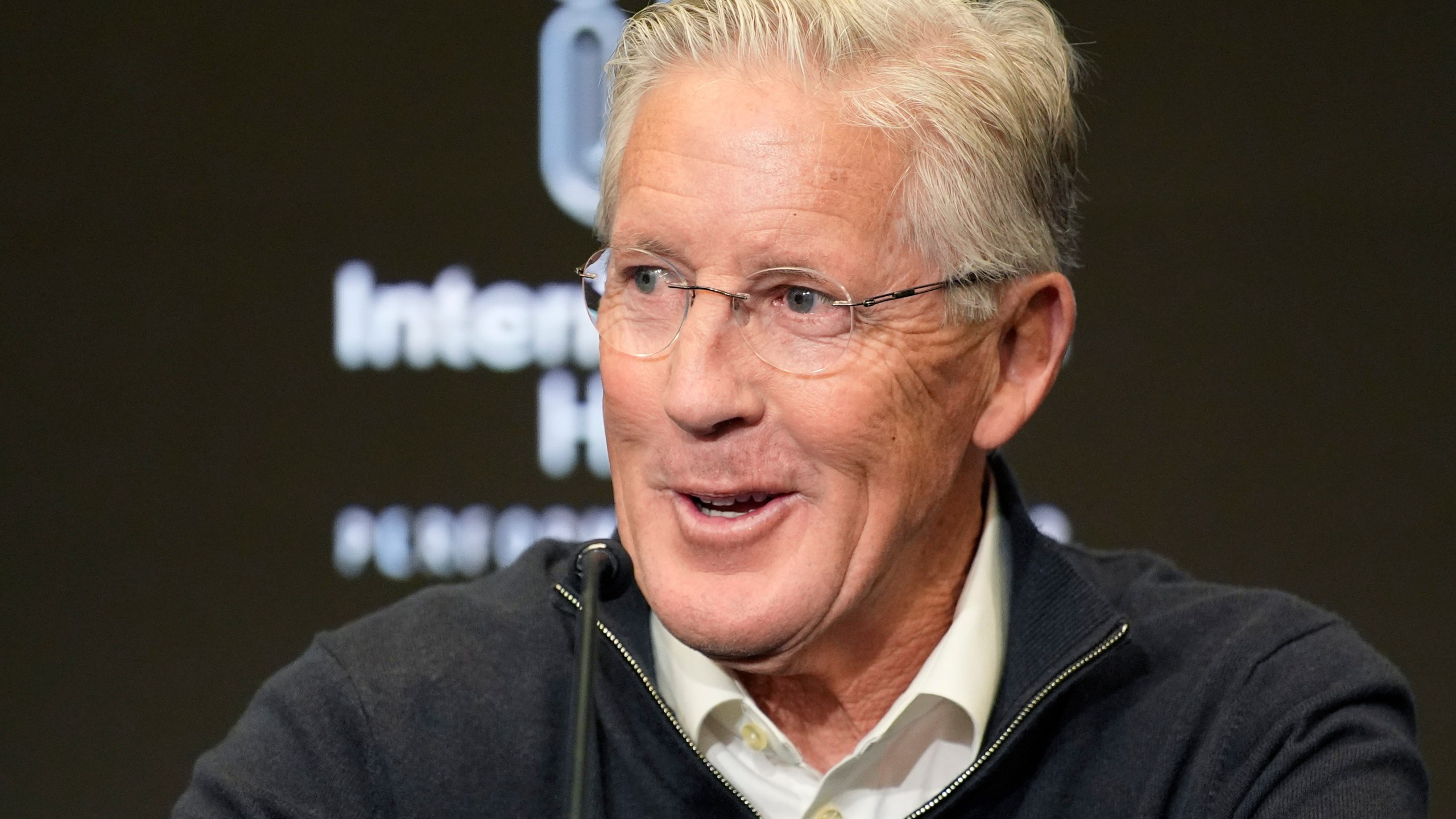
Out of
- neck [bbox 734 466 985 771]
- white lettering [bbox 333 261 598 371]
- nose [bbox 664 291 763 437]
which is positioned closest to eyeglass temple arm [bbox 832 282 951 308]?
nose [bbox 664 291 763 437]

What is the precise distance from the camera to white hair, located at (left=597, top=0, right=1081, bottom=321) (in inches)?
61.1

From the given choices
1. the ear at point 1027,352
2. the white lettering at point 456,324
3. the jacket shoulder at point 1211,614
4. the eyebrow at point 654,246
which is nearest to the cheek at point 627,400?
the eyebrow at point 654,246

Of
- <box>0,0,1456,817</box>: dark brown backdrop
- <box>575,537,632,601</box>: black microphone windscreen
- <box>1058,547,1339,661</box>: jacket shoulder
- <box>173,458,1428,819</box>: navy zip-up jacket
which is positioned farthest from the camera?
<box>0,0,1456,817</box>: dark brown backdrop

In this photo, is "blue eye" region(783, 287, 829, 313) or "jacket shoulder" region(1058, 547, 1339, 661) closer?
"blue eye" region(783, 287, 829, 313)

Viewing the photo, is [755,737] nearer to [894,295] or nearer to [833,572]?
Answer: [833,572]

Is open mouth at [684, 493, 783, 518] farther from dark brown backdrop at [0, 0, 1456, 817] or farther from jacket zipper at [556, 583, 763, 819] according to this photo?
dark brown backdrop at [0, 0, 1456, 817]

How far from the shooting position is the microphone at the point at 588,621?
115 centimetres

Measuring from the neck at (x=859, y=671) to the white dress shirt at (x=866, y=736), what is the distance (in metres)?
0.02

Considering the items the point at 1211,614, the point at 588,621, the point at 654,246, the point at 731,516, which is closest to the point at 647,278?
the point at 654,246

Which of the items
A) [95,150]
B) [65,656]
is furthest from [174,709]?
[95,150]

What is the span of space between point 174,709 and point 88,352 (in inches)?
28.3

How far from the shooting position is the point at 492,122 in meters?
3.04

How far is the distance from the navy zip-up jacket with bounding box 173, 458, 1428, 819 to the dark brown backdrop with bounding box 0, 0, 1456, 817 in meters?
1.32

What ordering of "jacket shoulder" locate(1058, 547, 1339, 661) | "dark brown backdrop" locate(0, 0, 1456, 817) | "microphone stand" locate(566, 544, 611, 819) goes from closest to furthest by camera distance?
"microphone stand" locate(566, 544, 611, 819) < "jacket shoulder" locate(1058, 547, 1339, 661) < "dark brown backdrop" locate(0, 0, 1456, 817)
